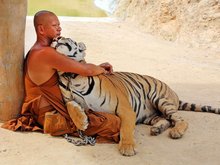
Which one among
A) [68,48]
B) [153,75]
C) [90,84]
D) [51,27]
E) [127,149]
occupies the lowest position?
[153,75]

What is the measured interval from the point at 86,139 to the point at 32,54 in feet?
3.11

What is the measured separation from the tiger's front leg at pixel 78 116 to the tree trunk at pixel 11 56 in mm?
691

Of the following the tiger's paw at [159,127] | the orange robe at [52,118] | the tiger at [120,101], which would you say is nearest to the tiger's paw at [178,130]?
the tiger at [120,101]

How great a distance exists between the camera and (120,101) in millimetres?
4379

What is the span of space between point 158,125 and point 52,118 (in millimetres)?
1075

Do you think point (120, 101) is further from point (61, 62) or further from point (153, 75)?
point (153, 75)

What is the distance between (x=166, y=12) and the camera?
472 inches

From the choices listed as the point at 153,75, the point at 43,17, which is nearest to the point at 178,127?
the point at 43,17

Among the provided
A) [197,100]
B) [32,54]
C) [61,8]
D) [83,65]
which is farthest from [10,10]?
[61,8]

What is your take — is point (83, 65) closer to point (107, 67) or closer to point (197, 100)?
point (107, 67)

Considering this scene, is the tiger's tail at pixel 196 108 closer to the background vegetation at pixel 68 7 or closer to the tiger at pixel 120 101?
the tiger at pixel 120 101

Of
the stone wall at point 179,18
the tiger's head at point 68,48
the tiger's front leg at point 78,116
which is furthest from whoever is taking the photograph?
the stone wall at point 179,18

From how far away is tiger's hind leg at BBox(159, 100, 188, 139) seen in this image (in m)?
4.42

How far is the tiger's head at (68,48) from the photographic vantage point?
14.1ft
